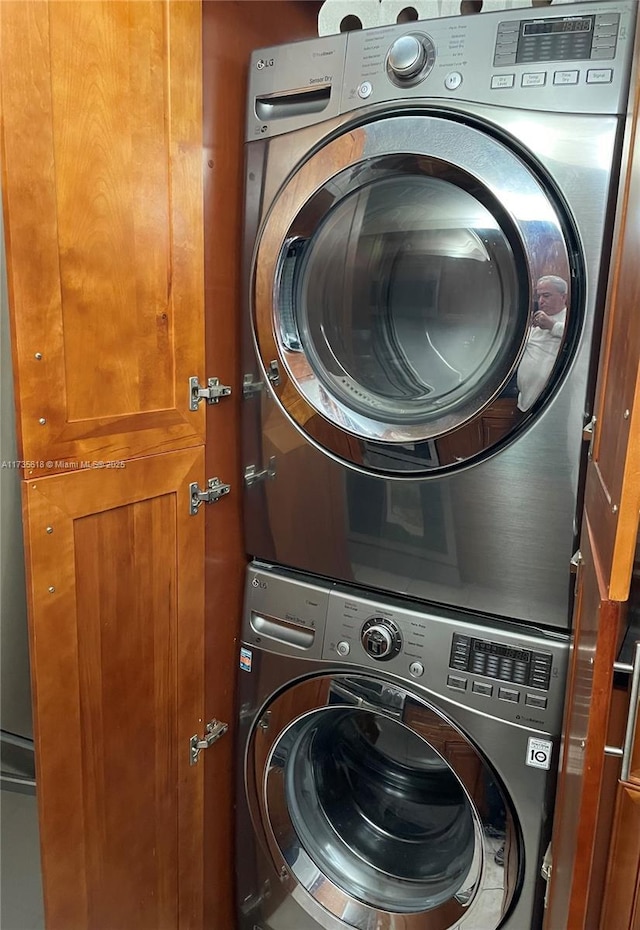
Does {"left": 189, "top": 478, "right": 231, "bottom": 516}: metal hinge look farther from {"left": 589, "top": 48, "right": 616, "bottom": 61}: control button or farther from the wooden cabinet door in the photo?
{"left": 589, "top": 48, "right": 616, "bottom": 61}: control button

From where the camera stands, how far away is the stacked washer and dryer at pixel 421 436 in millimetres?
1013

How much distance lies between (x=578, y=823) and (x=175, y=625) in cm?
81

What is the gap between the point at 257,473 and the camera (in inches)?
53.6

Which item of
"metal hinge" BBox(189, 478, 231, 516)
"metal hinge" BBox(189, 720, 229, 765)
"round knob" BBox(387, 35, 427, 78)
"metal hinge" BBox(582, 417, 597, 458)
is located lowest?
"metal hinge" BBox(189, 720, 229, 765)

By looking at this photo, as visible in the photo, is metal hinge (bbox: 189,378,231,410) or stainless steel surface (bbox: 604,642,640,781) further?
metal hinge (bbox: 189,378,231,410)

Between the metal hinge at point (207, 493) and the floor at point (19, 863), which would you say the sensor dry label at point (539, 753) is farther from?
the floor at point (19, 863)

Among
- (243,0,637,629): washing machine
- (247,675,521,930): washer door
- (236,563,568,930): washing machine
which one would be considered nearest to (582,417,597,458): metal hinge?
(243,0,637,629): washing machine

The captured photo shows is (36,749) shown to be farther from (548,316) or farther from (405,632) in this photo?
(548,316)

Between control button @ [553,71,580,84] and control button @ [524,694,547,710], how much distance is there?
986mm

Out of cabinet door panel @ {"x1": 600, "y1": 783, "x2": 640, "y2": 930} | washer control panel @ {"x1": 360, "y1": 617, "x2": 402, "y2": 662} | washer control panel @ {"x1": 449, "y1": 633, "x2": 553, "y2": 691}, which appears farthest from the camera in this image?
washer control panel @ {"x1": 360, "y1": 617, "x2": 402, "y2": 662}

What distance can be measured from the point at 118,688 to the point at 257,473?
491mm

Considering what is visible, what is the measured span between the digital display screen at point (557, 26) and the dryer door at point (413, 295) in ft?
0.51

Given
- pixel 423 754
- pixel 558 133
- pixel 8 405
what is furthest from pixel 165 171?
pixel 423 754

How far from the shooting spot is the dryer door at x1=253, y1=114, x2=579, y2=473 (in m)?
1.03
